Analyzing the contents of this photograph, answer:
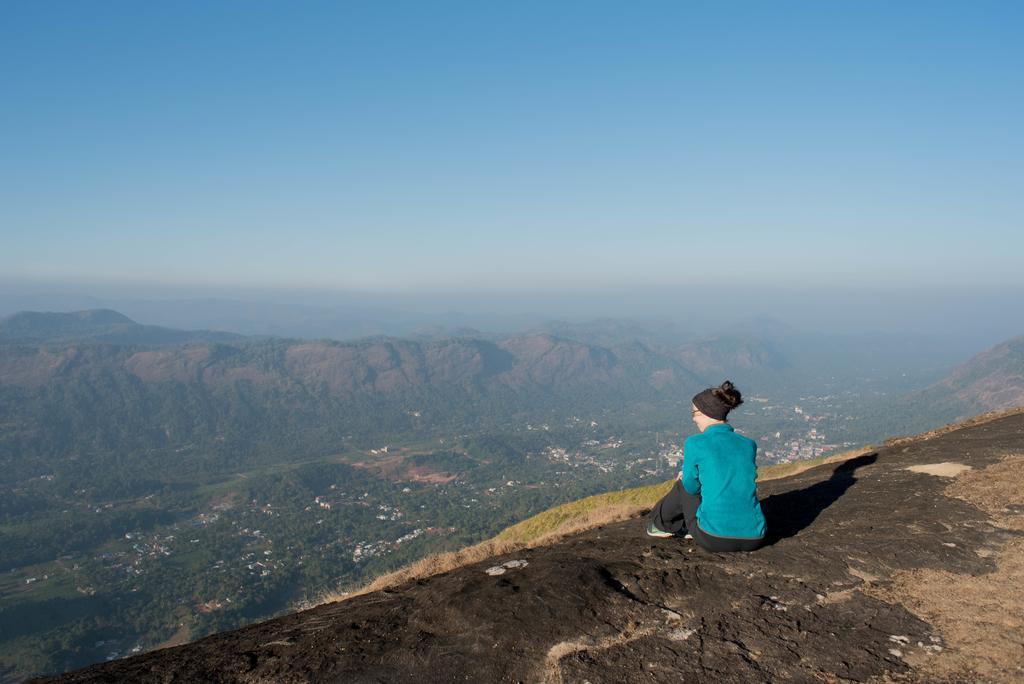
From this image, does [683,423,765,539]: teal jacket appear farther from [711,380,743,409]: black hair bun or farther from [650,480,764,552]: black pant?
[711,380,743,409]: black hair bun

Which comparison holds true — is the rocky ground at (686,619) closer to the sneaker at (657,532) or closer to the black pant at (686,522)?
the sneaker at (657,532)

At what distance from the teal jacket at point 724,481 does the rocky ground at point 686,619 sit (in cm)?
54

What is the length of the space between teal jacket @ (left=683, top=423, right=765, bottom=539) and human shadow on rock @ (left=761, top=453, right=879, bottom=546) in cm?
121

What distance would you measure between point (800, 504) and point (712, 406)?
542 centimetres

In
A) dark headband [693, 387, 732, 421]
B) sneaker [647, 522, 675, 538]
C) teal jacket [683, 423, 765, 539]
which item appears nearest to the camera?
teal jacket [683, 423, 765, 539]

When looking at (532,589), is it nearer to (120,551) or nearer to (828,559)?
(828,559)

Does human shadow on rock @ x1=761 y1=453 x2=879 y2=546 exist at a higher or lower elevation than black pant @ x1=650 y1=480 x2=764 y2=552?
lower

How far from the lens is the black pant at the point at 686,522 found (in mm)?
6965

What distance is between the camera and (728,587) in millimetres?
6266

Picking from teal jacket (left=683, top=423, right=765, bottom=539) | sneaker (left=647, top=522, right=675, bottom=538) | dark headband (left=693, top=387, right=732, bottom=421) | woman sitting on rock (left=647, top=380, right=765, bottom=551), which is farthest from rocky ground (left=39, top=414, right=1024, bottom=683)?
dark headband (left=693, top=387, right=732, bottom=421)

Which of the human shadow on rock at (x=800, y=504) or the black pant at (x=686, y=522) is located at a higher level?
the black pant at (x=686, y=522)

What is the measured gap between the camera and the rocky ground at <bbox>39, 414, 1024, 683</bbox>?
4711mm

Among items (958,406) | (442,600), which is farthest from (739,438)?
(958,406)

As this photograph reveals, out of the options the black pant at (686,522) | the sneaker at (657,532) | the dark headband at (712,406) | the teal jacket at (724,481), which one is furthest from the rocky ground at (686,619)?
the dark headband at (712,406)
